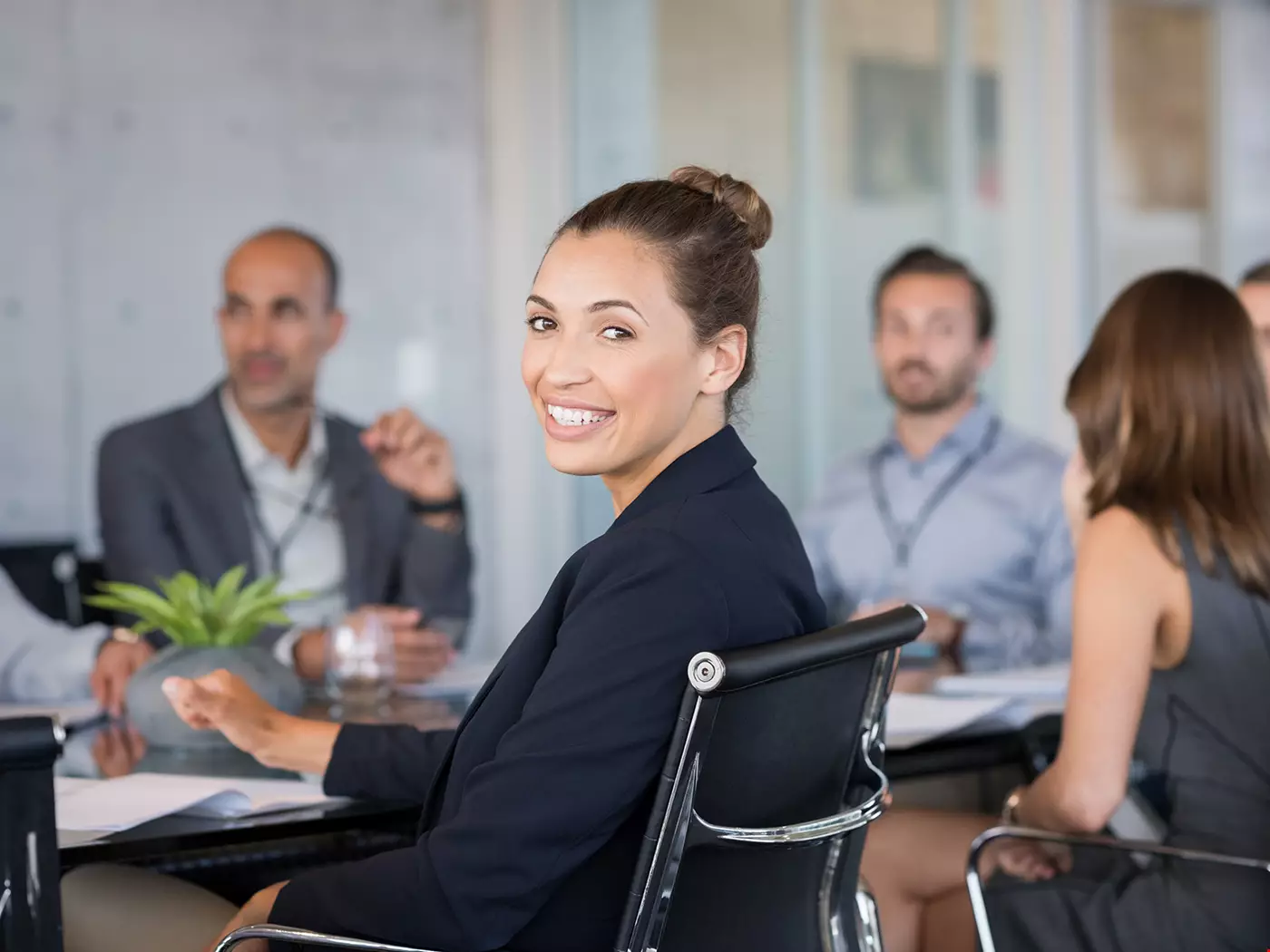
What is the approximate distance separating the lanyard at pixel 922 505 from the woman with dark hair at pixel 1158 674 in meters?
1.68

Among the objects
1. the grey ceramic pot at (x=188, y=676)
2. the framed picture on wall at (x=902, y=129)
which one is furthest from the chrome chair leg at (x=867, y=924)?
the framed picture on wall at (x=902, y=129)

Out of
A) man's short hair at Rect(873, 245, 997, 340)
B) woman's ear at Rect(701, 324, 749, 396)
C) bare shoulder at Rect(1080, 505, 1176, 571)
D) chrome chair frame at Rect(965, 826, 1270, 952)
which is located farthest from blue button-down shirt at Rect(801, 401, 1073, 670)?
woman's ear at Rect(701, 324, 749, 396)

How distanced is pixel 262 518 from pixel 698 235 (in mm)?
2451

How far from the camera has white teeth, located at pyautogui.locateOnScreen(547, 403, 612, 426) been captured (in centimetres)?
149

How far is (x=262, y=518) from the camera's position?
3.73 meters

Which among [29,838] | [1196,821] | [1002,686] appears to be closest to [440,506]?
[1002,686]

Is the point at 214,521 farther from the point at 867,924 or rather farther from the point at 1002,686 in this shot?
the point at 867,924

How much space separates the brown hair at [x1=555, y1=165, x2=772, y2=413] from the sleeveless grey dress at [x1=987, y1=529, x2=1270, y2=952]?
86 cm

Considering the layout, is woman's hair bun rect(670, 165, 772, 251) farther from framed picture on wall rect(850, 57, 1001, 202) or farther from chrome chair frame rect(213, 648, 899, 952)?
framed picture on wall rect(850, 57, 1001, 202)

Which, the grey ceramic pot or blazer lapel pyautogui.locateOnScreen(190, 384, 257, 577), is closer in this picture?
the grey ceramic pot

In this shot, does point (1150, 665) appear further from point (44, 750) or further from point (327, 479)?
point (327, 479)

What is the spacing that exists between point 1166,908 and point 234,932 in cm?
122

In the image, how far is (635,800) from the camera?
1321 mm

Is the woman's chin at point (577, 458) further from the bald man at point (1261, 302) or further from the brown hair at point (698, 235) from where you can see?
the bald man at point (1261, 302)
